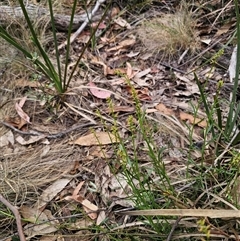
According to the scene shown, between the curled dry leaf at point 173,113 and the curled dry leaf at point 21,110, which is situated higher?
the curled dry leaf at point 173,113

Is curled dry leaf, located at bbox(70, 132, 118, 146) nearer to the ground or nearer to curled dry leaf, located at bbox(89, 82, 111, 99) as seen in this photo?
the ground

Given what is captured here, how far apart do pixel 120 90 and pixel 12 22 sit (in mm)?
776

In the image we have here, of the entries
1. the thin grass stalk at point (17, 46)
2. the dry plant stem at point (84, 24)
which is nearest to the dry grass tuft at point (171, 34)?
the dry plant stem at point (84, 24)

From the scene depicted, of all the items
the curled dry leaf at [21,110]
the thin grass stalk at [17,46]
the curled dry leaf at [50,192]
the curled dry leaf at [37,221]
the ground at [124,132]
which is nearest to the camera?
the ground at [124,132]

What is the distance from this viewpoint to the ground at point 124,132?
146 centimetres

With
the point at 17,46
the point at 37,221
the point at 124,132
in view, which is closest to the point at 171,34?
the point at 124,132

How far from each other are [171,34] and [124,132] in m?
0.70

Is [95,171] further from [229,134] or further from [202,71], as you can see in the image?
[202,71]

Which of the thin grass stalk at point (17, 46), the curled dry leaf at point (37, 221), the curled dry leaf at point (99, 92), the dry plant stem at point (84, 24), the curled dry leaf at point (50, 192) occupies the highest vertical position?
the thin grass stalk at point (17, 46)

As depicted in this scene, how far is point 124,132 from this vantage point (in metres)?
1.94

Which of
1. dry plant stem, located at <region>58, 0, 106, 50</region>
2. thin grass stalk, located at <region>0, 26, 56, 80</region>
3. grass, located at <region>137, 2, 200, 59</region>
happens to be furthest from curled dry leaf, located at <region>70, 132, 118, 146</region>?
dry plant stem, located at <region>58, 0, 106, 50</region>

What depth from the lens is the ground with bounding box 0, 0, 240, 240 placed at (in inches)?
57.3

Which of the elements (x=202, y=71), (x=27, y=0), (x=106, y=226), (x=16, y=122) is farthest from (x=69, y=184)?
(x=27, y=0)

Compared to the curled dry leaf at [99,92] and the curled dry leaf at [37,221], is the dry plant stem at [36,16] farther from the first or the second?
the curled dry leaf at [37,221]
